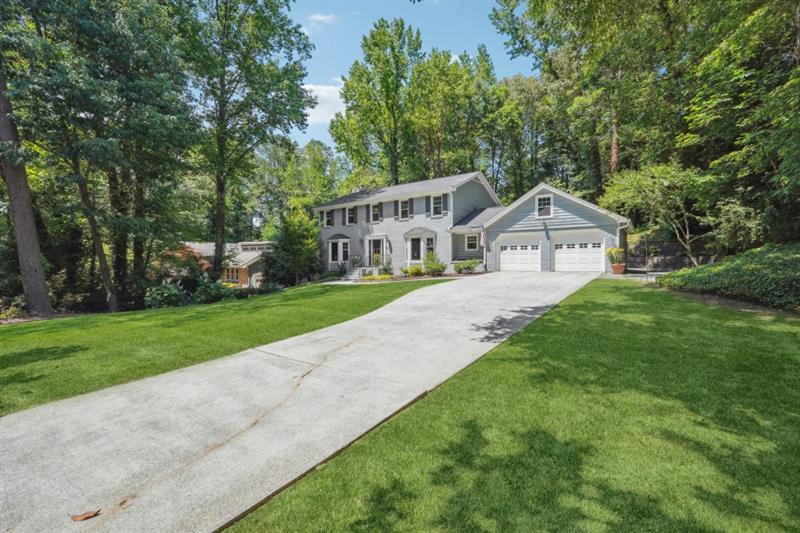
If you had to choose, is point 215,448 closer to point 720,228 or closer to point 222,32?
point 720,228

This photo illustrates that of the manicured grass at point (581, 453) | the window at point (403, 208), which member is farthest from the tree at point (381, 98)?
the manicured grass at point (581, 453)

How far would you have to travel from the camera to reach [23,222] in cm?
1165

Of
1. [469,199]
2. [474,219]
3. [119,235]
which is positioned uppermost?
[469,199]

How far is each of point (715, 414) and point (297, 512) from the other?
163 inches

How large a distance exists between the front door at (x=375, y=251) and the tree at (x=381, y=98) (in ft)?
33.2

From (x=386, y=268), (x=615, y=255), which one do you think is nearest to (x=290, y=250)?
(x=386, y=268)

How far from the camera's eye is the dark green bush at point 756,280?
7.80 metres

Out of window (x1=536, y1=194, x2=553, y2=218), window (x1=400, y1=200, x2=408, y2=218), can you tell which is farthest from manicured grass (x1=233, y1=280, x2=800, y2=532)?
window (x1=400, y1=200, x2=408, y2=218)

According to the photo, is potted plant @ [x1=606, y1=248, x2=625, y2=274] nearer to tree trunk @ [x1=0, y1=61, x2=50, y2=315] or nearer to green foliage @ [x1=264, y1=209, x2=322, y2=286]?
green foliage @ [x1=264, y1=209, x2=322, y2=286]

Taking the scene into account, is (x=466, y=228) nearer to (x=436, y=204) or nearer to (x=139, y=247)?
(x=436, y=204)

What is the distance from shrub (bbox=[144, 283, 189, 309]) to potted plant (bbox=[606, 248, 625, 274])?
791 inches

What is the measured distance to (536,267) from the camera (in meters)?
18.7

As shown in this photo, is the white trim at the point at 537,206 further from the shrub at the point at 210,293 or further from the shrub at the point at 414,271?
the shrub at the point at 210,293

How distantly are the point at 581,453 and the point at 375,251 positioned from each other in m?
21.6
